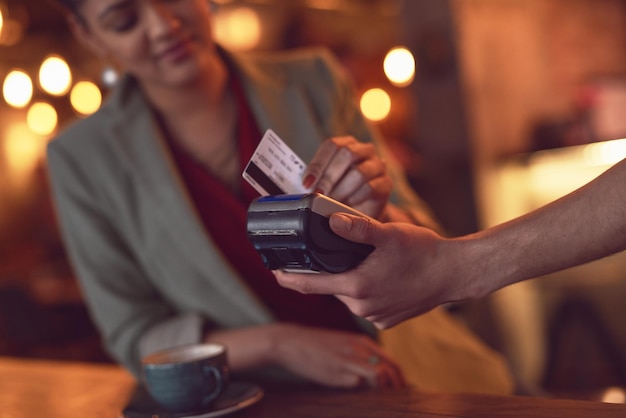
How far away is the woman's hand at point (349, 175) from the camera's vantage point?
3.47 ft

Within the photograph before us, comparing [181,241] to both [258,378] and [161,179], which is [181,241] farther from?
[258,378]

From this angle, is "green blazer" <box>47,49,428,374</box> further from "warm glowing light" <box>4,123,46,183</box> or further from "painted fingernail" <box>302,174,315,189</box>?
"warm glowing light" <box>4,123,46,183</box>

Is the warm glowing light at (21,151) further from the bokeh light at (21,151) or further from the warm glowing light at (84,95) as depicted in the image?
the warm glowing light at (84,95)

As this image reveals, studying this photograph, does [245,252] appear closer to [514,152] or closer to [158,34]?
[158,34]

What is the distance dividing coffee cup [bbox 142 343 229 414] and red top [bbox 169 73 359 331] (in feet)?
1.19

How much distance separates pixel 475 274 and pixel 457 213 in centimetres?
344

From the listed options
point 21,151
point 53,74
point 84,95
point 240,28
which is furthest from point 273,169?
point 21,151

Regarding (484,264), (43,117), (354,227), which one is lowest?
(484,264)

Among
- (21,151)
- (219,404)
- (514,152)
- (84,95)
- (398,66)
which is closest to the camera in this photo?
(219,404)

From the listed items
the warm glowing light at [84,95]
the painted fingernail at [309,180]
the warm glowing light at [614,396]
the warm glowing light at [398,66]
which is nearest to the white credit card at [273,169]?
the painted fingernail at [309,180]

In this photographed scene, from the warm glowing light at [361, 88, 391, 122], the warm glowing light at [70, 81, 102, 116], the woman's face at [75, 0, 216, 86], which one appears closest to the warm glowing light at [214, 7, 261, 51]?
the warm glowing light at [361, 88, 391, 122]

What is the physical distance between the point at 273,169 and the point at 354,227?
184 mm

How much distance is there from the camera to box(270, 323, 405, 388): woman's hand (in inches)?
47.6

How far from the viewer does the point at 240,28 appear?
7.02m
